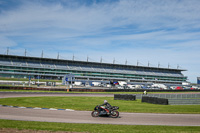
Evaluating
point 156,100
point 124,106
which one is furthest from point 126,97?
point 124,106

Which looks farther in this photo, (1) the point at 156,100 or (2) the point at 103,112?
(1) the point at 156,100

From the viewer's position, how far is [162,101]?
2862 centimetres

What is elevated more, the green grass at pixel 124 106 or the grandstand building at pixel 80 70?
the grandstand building at pixel 80 70

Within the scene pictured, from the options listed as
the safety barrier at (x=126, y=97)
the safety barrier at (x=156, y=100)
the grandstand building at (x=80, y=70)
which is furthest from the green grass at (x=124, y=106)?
the grandstand building at (x=80, y=70)

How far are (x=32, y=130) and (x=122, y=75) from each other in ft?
412

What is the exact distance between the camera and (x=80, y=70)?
125625 millimetres

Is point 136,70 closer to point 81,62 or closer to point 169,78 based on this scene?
point 169,78

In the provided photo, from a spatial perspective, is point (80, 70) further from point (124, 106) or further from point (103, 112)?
point (103, 112)

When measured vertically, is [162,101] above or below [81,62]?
below

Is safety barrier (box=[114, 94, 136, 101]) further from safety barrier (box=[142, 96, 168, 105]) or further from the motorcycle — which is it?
the motorcycle

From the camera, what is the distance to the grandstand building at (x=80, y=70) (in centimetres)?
11125

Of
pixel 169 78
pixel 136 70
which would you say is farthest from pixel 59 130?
pixel 169 78

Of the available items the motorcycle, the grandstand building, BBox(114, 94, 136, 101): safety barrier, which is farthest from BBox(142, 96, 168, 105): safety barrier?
the grandstand building

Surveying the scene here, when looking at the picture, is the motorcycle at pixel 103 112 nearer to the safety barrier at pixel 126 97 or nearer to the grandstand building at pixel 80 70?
the safety barrier at pixel 126 97
